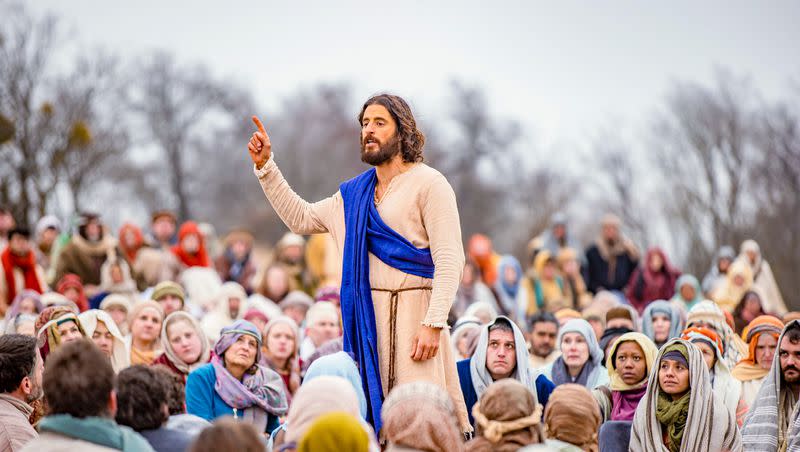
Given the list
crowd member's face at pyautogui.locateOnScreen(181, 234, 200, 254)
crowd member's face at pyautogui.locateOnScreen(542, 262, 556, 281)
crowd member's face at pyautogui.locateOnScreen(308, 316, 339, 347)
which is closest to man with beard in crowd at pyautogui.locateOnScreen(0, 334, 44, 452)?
crowd member's face at pyautogui.locateOnScreen(308, 316, 339, 347)

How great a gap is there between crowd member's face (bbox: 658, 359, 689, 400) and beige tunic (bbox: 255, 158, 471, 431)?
1.36 metres

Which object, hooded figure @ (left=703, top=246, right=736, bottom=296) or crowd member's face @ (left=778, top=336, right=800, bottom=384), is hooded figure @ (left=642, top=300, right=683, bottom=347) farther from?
hooded figure @ (left=703, top=246, right=736, bottom=296)

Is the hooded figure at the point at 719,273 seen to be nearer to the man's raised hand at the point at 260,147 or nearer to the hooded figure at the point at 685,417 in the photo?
the hooded figure at the point at 685,417

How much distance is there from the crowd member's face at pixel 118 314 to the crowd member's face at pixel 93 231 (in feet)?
9.77

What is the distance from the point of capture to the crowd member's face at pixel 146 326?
8.88 meters

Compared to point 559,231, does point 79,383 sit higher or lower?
lower

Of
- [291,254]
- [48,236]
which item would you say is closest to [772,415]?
[291,254]

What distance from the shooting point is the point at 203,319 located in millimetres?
11836

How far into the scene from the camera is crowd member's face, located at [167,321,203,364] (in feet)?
27.0

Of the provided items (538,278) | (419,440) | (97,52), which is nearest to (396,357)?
(419,440)

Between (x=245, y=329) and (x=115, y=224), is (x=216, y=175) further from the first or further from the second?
(x=245, y=329)

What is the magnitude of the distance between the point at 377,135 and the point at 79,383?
2067mm

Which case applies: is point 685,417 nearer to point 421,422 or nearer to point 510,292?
point 421,422

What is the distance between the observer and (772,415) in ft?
22.5
